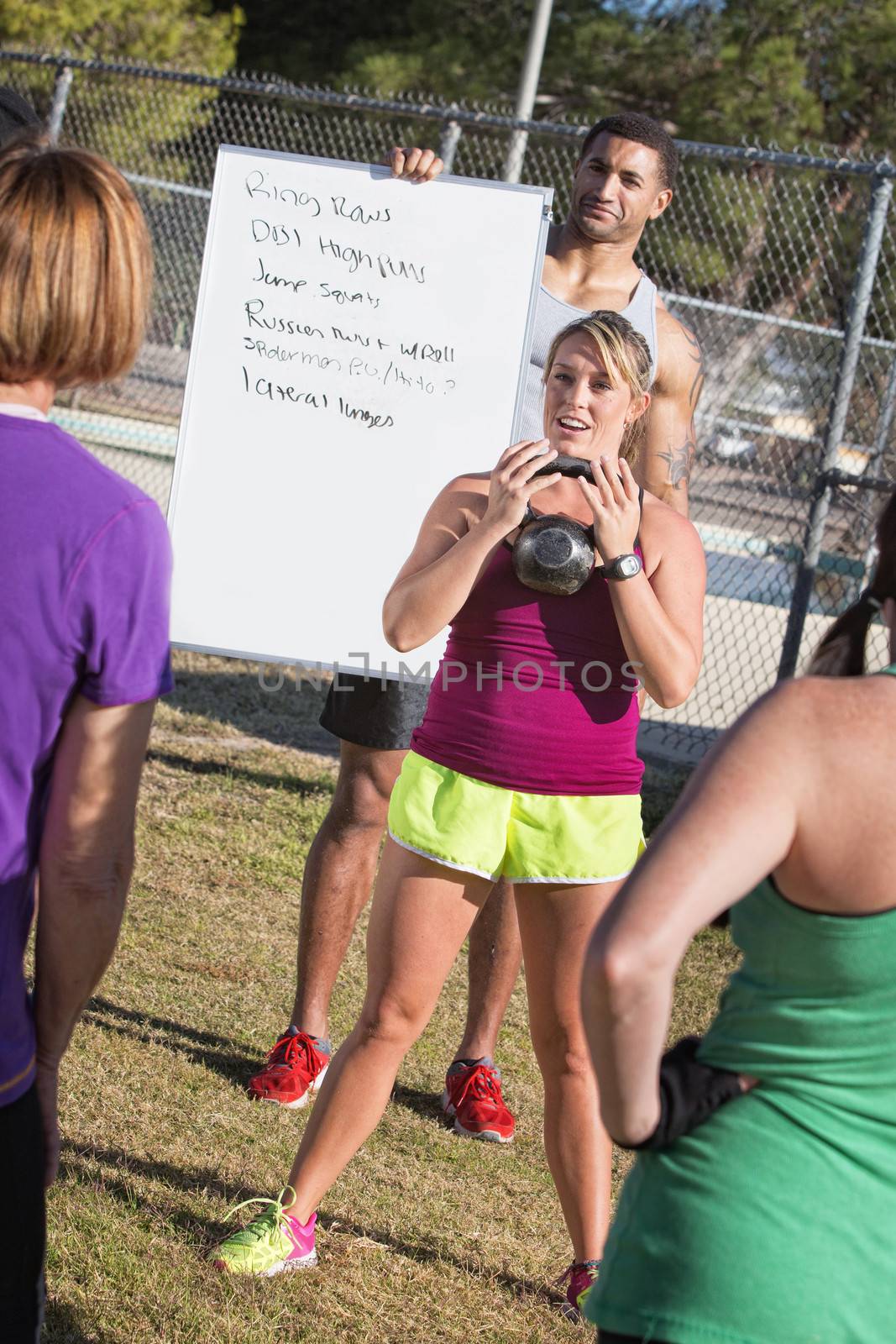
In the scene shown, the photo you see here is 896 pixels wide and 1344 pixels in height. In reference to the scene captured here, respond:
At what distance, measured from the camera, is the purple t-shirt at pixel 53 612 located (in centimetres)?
147

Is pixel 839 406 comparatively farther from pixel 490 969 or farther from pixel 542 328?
pixel 490 969

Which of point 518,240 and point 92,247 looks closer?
point 92,247

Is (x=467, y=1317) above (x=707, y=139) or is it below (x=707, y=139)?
below

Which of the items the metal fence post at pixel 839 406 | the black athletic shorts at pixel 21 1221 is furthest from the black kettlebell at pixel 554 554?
the metal fence post at pixel 839 406

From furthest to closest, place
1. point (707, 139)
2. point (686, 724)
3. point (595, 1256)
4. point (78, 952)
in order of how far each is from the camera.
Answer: point (707, 139), point (686, 724), point (595, 1256), point (78, 952)

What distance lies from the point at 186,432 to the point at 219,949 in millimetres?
1576

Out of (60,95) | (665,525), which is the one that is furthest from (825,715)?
(60,95)

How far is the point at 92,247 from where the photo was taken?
4.96 feet

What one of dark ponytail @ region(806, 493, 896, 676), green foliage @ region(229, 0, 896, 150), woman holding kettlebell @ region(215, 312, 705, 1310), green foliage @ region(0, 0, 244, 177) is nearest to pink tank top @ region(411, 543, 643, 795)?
woman holding kettlebell @ region(215, 312, 705, 1310)

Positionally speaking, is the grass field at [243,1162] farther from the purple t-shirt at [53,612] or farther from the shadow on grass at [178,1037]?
the purple t-shirt at [53,612]

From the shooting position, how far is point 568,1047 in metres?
2.68

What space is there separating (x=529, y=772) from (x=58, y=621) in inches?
50.8

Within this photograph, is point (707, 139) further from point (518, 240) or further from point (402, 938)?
point (402, 938)

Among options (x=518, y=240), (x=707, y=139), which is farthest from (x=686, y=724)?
(x=707, y=139)
